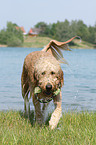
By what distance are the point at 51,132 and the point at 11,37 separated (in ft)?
246

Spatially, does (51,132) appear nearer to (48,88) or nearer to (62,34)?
(48,88)

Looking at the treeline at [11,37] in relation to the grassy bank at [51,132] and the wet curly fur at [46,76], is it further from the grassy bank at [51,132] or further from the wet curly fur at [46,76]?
the wet curly fur at [46,76]

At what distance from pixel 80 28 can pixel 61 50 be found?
82.6 meters

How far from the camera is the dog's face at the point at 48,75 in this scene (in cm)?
418

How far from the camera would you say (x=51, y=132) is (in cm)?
470

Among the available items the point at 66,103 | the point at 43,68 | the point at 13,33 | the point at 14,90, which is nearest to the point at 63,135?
the point at 43,68

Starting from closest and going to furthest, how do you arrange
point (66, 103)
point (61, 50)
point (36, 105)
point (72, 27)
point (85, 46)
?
point (36, 105)
point (61, 50)
point (66, 103)
point (85, 46)
point (72, 27)

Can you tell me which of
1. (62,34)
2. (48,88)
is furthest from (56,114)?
(62,34)

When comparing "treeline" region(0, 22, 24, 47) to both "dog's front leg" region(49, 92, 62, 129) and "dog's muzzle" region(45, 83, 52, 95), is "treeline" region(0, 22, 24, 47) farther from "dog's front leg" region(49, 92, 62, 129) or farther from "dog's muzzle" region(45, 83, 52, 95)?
"dog's muzzle" region(45, 83, 52, 95)

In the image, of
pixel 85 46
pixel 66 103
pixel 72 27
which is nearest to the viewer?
pixel 66 103

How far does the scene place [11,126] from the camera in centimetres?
539

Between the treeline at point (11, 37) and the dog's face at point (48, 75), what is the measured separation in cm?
7274

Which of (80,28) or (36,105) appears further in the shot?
(80,28)

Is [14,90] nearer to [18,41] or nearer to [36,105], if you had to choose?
[36,105]
